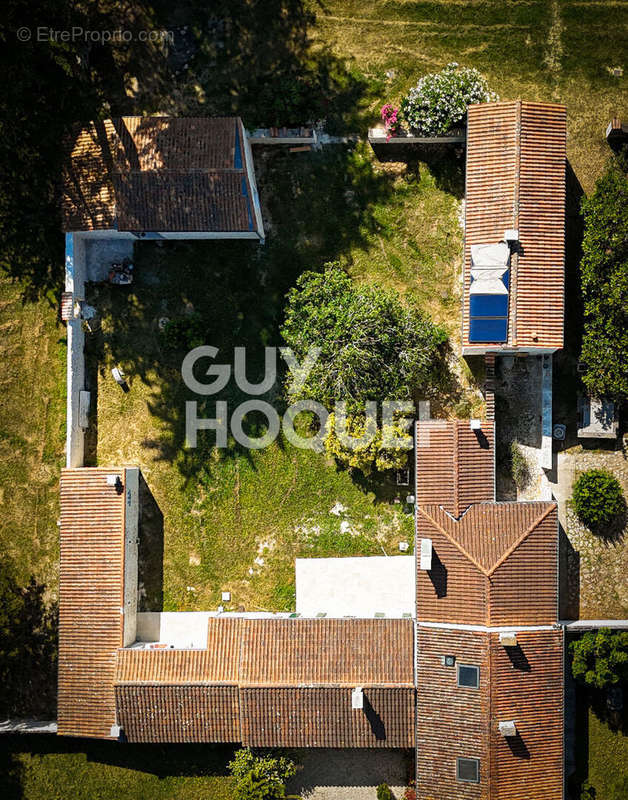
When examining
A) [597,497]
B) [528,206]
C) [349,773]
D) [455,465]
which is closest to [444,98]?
[528,206]

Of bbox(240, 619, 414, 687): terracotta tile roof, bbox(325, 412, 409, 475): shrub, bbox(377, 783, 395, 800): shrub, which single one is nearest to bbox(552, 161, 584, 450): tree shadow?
bbox(325, 412, 409, 475): shrub

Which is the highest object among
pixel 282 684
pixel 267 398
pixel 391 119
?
pixel 391 119

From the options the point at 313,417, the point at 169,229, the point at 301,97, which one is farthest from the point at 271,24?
the point at 313,417

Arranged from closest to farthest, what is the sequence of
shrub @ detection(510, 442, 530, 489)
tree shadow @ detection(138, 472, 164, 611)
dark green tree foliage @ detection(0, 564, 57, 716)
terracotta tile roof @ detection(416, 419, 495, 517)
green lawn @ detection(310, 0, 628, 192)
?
terracotta tile roof @ detection(416, 419, 495, 517) → shrub @ detection(510, 442, 530, 489) → green lawn @ detection(310, 0, 628, 192) → tree shadow @ detection(138, 472, 164, 611) → dark green tree foliage @ detection(0, 564, 57, 716)

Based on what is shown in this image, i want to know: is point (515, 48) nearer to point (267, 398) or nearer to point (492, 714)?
point (267, 398)

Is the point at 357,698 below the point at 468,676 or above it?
below

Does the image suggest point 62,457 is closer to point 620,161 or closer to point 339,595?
point 339,595

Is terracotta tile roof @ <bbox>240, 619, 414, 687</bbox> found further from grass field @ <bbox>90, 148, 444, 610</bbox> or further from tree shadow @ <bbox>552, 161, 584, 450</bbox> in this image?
tree shadow @ <bbox>552, 161, 584, 450</bbox>
